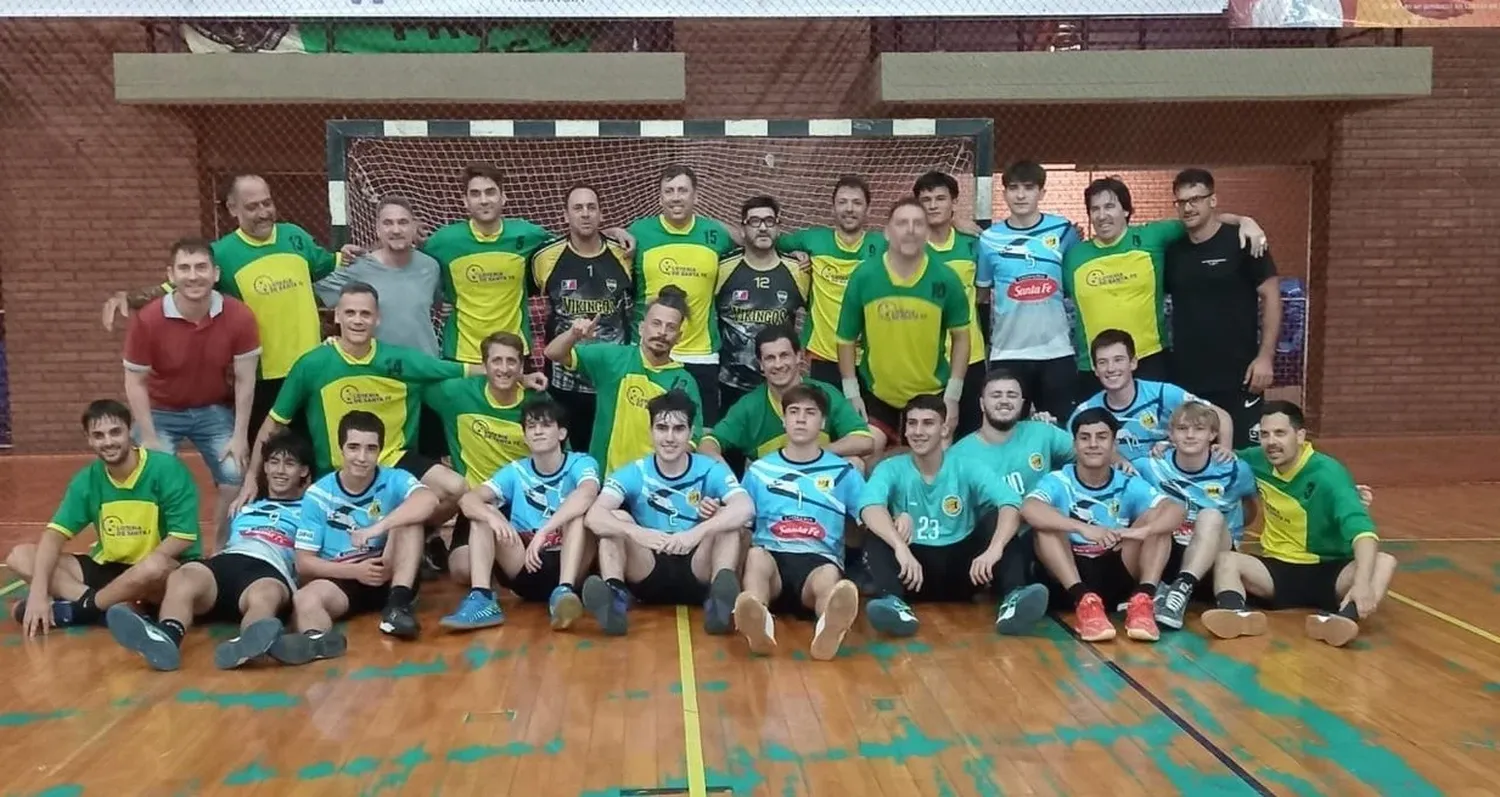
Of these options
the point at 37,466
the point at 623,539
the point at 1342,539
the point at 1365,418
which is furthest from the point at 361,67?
the point at 1365,418

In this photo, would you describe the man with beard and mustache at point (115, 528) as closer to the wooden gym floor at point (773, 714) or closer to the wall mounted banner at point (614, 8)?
the wooden gym floor at point (773, 714)

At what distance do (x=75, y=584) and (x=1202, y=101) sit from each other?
9706 mm

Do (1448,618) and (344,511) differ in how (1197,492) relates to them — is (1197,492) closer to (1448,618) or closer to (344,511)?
(1448,618)

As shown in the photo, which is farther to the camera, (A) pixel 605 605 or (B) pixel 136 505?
(B) pixel 136 505

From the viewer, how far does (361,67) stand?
953cm

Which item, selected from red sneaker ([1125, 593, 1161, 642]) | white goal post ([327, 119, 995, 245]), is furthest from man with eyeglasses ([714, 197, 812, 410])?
white goal post ([327, 119, 995, 245])

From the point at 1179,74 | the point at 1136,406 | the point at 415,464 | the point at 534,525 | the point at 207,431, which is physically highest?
the point at 1179,74

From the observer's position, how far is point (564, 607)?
192 inches

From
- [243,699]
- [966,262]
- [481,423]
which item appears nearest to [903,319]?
[966,262]

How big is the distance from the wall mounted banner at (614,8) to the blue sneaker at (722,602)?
4377mm

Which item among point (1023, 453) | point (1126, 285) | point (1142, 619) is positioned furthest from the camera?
point (1126, 285)

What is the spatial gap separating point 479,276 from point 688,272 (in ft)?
3.76

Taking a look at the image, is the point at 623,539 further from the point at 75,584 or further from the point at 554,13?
the point at 554,13

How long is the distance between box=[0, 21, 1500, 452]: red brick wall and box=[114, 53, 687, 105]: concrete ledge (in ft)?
2.18
